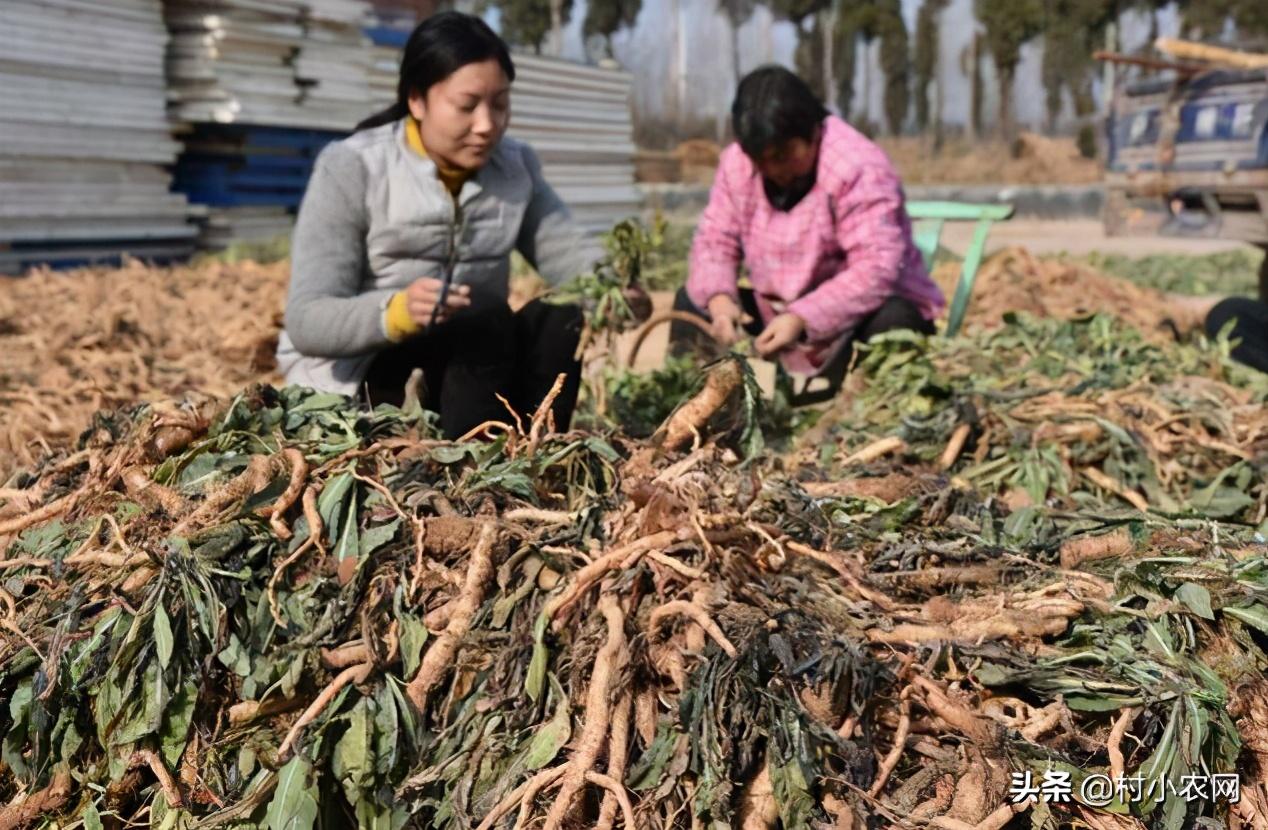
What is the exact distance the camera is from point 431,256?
317 cm

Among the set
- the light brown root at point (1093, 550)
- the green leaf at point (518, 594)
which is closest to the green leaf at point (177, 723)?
the green leaf at point (518, 594)

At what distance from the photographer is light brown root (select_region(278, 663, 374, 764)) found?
1.70 m

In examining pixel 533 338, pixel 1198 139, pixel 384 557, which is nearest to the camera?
pixel 384 557

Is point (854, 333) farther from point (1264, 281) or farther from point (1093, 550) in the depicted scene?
point (1264, 281)

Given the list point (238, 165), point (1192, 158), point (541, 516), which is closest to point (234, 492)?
point (541, 516)

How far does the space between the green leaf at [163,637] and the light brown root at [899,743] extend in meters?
1.04

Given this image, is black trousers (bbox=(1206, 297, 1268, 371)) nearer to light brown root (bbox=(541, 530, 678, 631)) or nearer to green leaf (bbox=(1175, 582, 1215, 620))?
green leaf (bbox=(1175, 582, 1215, 620))

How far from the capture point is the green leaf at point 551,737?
64.8 inches

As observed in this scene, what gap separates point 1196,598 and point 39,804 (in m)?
1.79

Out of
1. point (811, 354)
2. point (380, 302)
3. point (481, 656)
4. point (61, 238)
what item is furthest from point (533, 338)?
point (61, 238)

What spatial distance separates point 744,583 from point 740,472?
0.33 meters

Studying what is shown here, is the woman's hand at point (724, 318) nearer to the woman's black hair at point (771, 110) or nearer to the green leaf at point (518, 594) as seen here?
the woman's black hair at point (771, 110)

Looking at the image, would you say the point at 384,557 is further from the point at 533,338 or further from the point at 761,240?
the point at 761,240

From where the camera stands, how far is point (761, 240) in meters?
4.02
